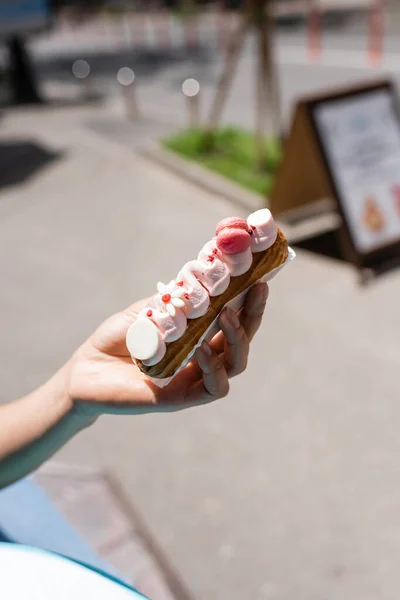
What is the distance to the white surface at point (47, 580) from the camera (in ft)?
4.79

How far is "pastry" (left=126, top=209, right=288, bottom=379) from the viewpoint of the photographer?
4.72 feet

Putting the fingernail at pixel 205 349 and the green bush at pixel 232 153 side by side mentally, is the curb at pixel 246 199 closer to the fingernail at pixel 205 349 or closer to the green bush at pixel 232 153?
the green bush at pixel 232 153

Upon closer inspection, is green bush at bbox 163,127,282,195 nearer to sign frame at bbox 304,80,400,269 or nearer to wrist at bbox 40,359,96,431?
sign frame at bbox 304,80,400,269

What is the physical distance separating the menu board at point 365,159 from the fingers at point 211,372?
4118mm

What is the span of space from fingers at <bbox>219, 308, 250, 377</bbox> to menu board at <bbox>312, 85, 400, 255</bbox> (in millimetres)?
4059

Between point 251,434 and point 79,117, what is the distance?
9.59m

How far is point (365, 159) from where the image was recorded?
565 cm

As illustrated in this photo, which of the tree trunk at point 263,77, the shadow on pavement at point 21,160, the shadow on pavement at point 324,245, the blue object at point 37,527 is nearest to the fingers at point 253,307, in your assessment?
the blue object at point 37,527

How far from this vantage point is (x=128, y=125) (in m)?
11.1

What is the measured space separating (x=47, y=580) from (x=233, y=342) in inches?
28.2

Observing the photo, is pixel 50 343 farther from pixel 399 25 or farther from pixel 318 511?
pixel 399 25

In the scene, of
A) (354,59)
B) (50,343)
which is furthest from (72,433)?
(354,59)

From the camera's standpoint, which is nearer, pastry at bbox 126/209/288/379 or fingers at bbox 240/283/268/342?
pastry at bbox 126/209/288/379

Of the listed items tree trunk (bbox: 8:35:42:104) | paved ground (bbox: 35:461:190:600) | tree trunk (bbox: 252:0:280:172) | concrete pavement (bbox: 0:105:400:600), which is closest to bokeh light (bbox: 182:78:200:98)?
tree trunk (bbox: 252:0:280:172)
